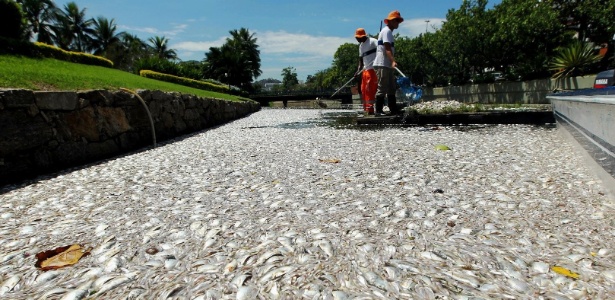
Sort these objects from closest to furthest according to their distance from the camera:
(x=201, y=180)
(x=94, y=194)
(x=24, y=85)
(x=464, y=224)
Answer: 1. (x=464, y=224)
2. (x=94, y=194)
3. (x=201, y=180)
4. (x=24, y=85)

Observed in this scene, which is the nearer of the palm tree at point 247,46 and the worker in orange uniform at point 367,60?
the worker in orange uniform at point 367,60

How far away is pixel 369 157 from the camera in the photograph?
5105 millimetres

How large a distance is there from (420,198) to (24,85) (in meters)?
5.86

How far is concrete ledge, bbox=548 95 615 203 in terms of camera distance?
10.6ft

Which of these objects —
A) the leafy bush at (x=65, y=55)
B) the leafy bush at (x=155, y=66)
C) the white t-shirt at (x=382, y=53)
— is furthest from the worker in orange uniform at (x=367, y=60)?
the leafy bush at (x=155, y=66)

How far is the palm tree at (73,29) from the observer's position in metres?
53.7

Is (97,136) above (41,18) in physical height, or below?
below

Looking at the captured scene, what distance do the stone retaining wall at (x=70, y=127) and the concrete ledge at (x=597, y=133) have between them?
6.75 metres

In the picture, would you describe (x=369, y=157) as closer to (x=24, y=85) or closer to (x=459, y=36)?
(x=24, y=85)

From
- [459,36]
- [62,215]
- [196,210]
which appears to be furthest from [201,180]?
[459,36]

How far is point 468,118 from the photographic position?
9344 mm

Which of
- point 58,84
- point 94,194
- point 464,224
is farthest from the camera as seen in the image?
point 58,84

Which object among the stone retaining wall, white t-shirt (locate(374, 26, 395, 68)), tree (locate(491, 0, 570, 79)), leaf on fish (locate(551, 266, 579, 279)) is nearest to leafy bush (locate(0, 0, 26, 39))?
the stone retaining wall

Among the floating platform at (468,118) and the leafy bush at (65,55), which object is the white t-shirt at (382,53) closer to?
the floating platform at (468,118)
